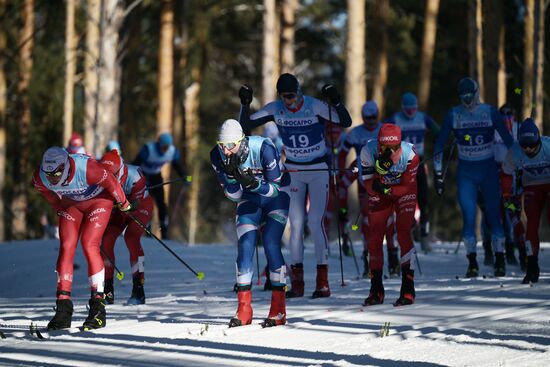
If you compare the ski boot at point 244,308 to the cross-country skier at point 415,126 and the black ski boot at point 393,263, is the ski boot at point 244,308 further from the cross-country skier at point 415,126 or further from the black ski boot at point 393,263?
the cross-country skier at point 415,126

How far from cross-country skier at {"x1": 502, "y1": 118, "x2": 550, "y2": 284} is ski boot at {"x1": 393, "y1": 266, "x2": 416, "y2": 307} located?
7.05 ft

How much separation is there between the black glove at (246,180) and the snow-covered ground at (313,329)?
1262mm

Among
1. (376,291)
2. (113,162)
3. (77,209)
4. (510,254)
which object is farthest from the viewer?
(510,254)

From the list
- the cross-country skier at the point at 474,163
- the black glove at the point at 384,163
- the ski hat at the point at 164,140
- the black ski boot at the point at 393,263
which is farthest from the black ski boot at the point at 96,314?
the ski hat at the point at 164,140

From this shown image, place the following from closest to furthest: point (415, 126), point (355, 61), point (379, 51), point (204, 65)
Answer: point (415, 126) < point (355, 61) < point (379, 51) < point (204, 65)

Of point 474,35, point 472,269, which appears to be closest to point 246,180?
point 472,269

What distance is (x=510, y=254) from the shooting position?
52.7ft

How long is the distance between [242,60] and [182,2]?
14431 mm

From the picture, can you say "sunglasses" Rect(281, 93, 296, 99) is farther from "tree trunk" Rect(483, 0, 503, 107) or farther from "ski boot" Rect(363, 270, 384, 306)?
"tree trunk" Rect(483, 0, 503, 107)

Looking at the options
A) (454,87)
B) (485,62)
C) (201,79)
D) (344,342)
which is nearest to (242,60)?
(201,79)

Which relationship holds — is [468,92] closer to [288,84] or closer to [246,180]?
[288,84]

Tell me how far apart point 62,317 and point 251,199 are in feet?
6.77

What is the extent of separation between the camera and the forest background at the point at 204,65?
2714 cm

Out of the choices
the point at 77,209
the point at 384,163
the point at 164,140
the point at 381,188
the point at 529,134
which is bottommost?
the point at 77,209
